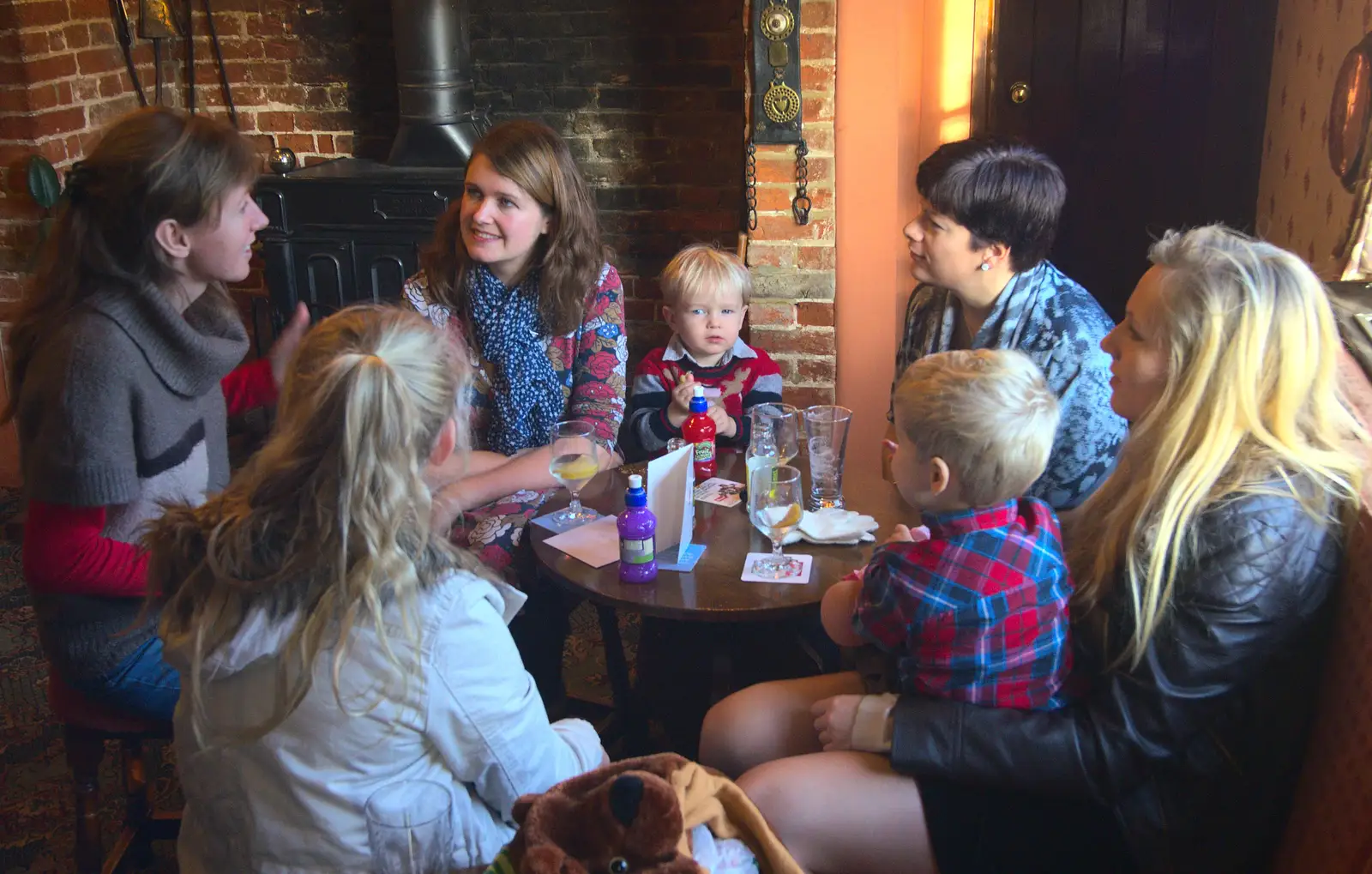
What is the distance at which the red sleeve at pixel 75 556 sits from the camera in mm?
1637

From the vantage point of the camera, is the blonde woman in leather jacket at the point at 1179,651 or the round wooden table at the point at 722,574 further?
the round wooden table at the point at 722,574

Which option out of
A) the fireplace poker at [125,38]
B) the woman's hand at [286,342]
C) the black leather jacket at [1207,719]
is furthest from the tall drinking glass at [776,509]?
the fireplace poker at [125,38]

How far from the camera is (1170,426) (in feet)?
4.55

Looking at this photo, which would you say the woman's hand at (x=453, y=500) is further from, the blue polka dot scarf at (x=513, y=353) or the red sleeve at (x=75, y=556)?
the red sleeve at (x=75, y=556)

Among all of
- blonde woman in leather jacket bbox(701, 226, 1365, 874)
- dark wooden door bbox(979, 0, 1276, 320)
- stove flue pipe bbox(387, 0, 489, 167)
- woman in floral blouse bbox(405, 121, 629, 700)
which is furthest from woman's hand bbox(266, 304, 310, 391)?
dark wooden door bbox(979, 0, 1276, 320)

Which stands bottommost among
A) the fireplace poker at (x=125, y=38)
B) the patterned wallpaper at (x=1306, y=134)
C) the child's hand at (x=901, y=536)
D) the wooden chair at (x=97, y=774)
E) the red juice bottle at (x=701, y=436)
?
the wooden chair at (x=97, y=774)

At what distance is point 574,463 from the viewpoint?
6.48ft

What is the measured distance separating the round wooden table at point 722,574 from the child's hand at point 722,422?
40 centimetres

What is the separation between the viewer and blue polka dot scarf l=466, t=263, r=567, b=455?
2361mm

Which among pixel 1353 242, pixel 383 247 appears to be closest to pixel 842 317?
pixel 1353 242

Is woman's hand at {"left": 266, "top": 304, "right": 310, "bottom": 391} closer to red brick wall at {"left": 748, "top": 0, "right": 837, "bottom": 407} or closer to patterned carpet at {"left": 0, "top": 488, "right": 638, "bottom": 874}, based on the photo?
patterned carpet at {"left": 0, "top": 488, "right": 638, "bottom": 874}

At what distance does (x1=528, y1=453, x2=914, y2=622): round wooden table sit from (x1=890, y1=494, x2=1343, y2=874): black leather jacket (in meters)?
0.34

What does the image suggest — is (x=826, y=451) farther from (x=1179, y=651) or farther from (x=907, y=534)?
(x=1179, y=651)

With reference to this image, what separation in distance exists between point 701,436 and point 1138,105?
193 centimetres
